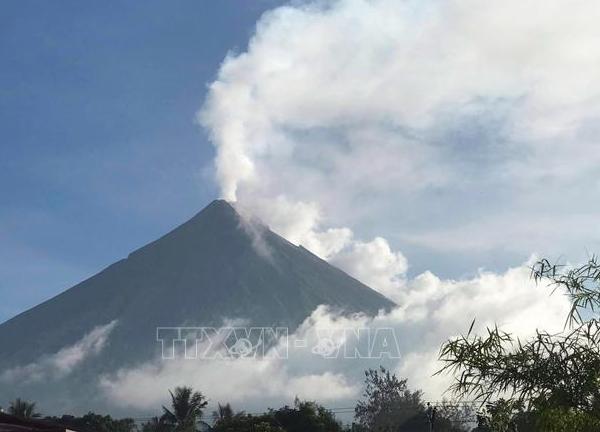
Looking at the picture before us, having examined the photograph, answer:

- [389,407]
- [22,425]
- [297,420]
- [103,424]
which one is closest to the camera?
[22,425]

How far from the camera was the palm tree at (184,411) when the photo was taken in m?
88.9

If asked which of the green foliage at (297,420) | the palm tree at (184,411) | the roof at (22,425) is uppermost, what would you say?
the palm tree at (184,411)

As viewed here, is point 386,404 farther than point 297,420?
Yes

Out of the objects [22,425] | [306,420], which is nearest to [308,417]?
[306,420]

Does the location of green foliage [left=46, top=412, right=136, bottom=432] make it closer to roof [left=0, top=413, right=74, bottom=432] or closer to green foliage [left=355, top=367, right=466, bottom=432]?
green foliage [left=355, top=367, right=466, bottom=432]

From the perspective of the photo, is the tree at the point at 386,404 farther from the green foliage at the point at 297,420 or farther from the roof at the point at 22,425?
the roof at the point at 22,425

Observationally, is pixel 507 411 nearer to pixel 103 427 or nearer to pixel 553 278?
pixel 553 278

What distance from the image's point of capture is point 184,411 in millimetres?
89375

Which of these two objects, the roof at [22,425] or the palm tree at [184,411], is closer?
the roof at [22,425]

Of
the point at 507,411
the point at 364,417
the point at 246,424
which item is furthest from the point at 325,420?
the point at 507,411

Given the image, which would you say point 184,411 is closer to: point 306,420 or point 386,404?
point 306,420

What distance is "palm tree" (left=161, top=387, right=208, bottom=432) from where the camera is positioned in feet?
292

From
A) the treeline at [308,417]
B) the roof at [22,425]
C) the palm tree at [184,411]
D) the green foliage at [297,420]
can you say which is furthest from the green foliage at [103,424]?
the roof at [22,425]

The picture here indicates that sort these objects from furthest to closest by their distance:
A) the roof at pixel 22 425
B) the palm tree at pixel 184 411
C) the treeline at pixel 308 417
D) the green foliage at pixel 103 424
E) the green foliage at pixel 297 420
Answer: the green foliage at pixel 103 424 < the palm tree at pixel 184 411 < the treeline at pixel 308 417 < the green foliage at pixel 297 420 < the roof at pixel 22 425
